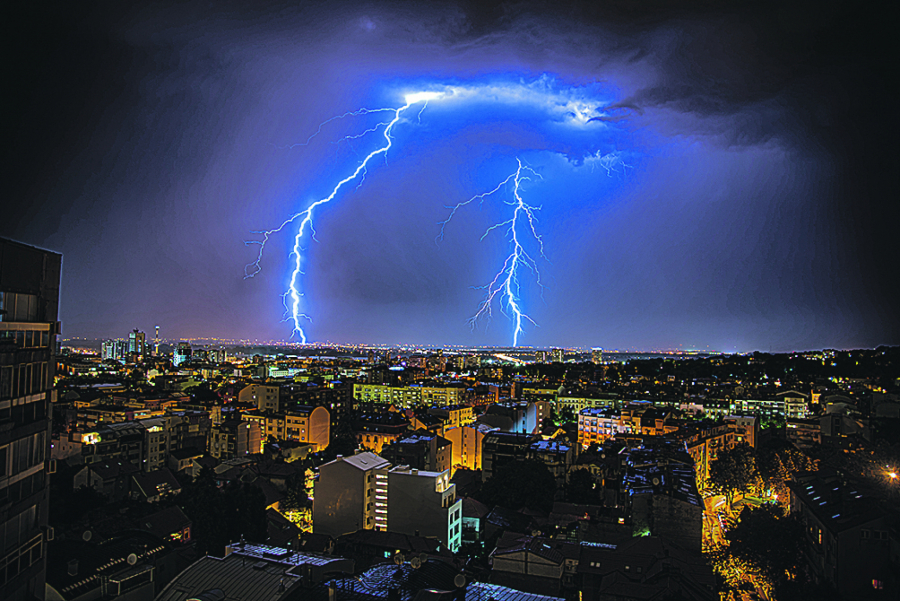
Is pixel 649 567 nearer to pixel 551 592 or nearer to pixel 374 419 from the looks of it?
pixel 551 592

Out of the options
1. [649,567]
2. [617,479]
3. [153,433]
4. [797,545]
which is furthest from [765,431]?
[153,433]

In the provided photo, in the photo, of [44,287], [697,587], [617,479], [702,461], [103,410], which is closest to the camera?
[44,287]

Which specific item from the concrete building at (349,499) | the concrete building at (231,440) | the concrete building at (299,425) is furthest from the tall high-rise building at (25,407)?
the concrete building at (299,425)

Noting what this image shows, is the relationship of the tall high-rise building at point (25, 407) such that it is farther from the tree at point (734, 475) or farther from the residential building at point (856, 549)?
the tree at point (734, 475)

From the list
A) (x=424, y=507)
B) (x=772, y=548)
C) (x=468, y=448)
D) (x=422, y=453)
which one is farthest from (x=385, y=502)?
(x=772, y=548)

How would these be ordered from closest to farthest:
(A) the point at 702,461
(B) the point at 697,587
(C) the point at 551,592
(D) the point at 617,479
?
(B) the point at 697,587 < (C) the point at 551,592 < (D) the point at 617,479 < (A) the point at 702,461

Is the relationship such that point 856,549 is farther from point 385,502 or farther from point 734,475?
point 385,502
